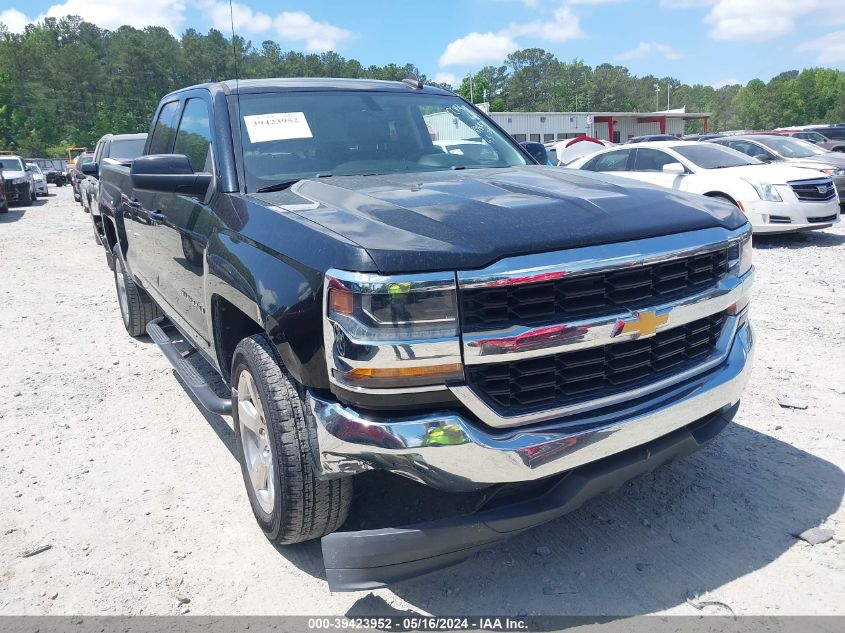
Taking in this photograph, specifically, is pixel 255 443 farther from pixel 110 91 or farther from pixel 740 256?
pixel 110 91

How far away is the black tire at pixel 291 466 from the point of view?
7.86 ft

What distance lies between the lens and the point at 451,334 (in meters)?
2.02

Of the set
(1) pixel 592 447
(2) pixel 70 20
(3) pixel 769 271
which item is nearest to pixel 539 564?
(1) pixel 592 447

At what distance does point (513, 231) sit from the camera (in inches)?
86.4

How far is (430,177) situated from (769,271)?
6196mm

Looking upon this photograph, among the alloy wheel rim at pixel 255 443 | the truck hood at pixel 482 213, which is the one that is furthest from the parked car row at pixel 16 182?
the truck hood at pixel 482 213

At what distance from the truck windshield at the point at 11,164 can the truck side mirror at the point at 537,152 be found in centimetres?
2536

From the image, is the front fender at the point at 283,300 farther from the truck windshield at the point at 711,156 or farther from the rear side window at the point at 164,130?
the truck windshield at the point at 711,156

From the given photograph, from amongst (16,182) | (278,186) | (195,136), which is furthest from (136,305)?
(16,182)

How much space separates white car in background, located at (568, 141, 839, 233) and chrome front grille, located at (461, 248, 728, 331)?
708cm

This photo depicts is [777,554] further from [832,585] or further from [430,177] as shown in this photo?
[430,177]

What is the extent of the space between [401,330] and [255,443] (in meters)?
1.17

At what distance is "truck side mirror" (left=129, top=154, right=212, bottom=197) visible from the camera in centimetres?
298

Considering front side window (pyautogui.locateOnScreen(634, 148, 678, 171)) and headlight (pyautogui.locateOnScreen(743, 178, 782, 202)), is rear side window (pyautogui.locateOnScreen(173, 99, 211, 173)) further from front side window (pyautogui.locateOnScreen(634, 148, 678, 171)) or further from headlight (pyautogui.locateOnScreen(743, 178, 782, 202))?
front side window (pyautogui.locateOnScreen(634, 148, 678, 171))
